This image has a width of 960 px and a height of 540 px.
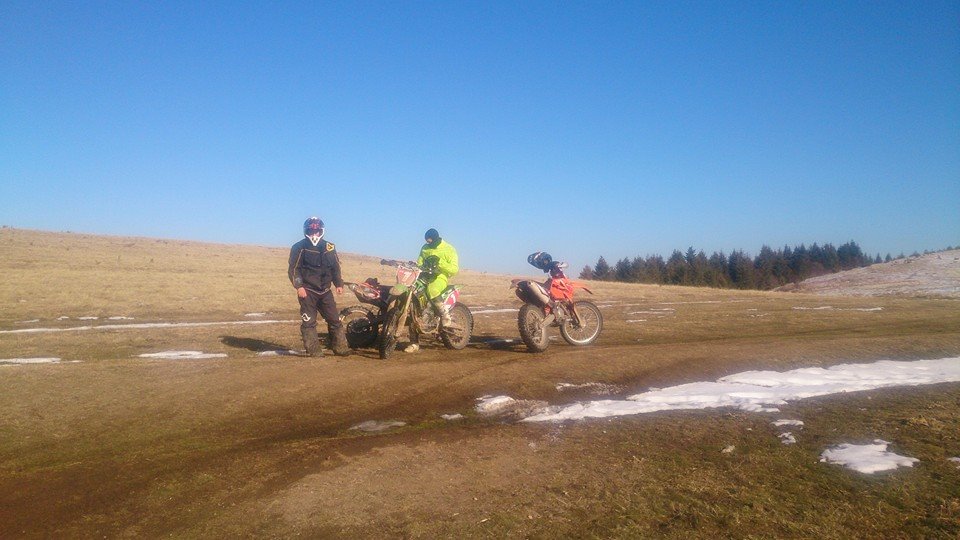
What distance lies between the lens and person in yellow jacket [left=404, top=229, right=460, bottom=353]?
10.1m

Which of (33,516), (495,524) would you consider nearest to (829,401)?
(495,524)

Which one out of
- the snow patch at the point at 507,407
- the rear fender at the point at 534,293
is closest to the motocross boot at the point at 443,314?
the rear fender at the point at 534,293

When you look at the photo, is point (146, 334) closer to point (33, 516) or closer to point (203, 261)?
Answer: point (33, 516)

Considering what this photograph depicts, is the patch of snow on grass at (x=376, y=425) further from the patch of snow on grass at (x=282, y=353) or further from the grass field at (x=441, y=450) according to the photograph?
the patch of snow on grass at (x=282, y=353)

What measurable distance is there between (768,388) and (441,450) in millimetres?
4413

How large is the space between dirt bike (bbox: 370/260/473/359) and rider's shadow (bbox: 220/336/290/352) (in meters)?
2.26

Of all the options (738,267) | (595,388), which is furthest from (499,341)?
(738,267)

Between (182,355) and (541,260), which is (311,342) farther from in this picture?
(541,260)

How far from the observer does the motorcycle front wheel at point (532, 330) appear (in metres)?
10.2

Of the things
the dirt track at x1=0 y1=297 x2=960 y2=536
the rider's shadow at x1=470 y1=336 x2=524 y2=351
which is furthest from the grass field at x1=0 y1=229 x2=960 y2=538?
the rider's shadow at x1=470 y1=336 x2=524 y2=351

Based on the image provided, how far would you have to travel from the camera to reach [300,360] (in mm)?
9148

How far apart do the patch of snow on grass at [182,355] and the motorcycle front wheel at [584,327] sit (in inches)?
243

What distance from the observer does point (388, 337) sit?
9578 millimetres

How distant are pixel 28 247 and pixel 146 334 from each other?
1193 inches
